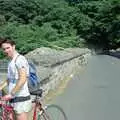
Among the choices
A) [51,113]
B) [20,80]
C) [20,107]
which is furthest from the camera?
[51,113]

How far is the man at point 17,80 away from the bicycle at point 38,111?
0.55 feet

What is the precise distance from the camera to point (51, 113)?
337 inches

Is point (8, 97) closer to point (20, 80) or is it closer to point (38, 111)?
point (20, 80)

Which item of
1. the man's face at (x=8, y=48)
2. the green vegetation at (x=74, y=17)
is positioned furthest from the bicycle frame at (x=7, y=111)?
the green vegetation at (x=74, y=17)

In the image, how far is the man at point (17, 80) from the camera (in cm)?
684

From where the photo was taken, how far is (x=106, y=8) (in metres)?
76.8

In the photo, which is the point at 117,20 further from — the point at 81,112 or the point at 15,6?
the point at 81,112

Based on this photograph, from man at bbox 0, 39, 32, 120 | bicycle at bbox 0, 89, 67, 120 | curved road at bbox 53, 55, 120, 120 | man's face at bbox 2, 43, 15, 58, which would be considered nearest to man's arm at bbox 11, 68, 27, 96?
man at bbox 0, 39, 32, 120

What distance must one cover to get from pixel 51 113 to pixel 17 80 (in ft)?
5.88

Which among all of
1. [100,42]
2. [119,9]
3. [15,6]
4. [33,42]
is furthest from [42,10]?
→ [33,42]

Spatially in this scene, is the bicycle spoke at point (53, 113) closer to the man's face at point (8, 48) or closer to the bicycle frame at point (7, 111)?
the bicycle frame at point (7, 111)

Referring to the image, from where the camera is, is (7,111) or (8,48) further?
(7,111)

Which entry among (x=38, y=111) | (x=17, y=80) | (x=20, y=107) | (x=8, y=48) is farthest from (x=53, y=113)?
(x=8, y=48)

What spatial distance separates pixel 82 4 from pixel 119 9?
10.7m
